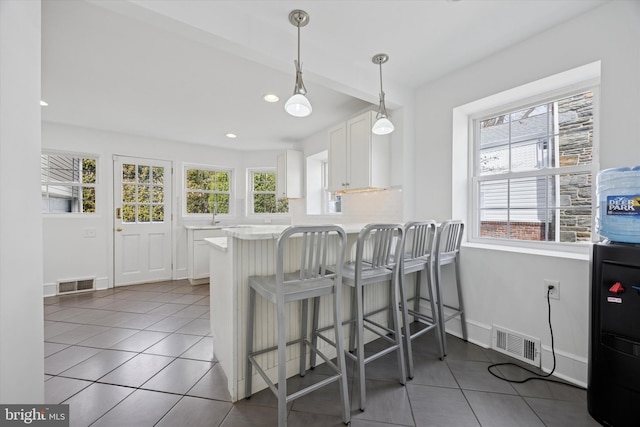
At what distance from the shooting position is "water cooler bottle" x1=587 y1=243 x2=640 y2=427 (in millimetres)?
1288

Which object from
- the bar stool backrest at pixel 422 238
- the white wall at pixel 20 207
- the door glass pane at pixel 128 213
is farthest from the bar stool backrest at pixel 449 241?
the door glass pane at pixel 128 213

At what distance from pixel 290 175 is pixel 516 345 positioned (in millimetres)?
3628

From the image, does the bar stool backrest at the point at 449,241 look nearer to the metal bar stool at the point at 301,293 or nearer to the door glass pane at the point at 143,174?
the metal bar stool at the point at 301,293

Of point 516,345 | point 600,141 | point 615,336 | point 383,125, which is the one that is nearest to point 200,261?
point 383,125

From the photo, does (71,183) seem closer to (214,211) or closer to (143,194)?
(143,194)

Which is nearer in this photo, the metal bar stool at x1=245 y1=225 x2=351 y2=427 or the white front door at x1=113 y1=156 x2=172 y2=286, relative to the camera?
the metal bar stool at x1=245 y1=225 x2=351 y2=427

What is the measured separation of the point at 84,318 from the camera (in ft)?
9.50

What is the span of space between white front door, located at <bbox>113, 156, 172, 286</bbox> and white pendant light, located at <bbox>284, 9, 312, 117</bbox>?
3.83m

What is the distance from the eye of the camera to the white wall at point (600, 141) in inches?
64.1

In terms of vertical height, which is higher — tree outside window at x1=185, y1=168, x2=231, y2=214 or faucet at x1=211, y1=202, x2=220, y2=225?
tree outside window at x1=185, y1=168, x2=231, y2=214

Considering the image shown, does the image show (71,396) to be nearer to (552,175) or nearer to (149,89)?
(149,89)

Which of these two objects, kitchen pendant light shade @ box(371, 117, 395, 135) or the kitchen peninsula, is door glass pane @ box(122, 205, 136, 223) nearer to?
the kitchen peninsula

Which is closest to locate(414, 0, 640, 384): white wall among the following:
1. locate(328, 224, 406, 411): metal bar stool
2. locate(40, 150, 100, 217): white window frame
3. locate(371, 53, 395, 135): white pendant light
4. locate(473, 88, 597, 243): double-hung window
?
locate(473, 88, 597, 243): double-hung window

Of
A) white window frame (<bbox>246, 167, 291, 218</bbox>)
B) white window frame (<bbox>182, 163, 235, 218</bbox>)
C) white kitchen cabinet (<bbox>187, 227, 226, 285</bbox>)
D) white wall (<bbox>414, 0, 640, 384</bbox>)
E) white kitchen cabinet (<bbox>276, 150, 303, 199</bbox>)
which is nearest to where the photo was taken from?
white wall (<bbox>414, 0, 640, 384</bbox>)
